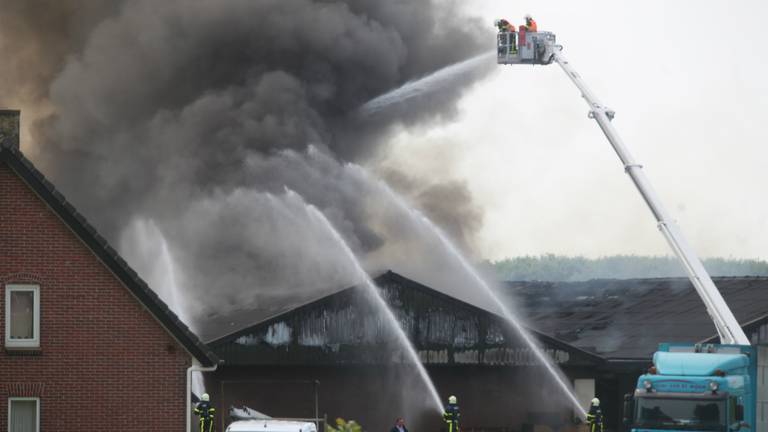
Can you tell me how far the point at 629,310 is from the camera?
53.8 meters

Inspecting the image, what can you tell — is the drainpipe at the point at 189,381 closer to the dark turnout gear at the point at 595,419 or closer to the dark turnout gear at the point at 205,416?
the dark turnout gear at the point at 205,416

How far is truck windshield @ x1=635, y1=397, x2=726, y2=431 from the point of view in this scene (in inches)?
1145

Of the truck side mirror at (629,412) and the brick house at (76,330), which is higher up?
the brick house at (76,330)

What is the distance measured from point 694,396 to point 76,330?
13042mm

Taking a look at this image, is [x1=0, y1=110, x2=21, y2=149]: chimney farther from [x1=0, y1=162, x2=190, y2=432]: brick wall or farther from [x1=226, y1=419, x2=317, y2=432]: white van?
[x1=226, y1=419, x2=317, y2=432]: white van

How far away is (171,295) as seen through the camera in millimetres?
52062

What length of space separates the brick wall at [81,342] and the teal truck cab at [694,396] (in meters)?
9.78

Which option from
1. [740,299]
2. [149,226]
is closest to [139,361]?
[740,299]

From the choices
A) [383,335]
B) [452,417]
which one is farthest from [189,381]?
[383,335]

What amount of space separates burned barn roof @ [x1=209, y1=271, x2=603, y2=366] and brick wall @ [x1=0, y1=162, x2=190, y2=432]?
25.6 feet

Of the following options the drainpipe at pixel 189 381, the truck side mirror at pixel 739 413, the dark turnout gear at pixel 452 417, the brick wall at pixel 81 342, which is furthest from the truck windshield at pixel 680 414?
the brick wall at pixel 81 342

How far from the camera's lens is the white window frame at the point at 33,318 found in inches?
1172

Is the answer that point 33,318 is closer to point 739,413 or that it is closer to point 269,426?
point 269,426

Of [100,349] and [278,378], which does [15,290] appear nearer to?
[100,349]
